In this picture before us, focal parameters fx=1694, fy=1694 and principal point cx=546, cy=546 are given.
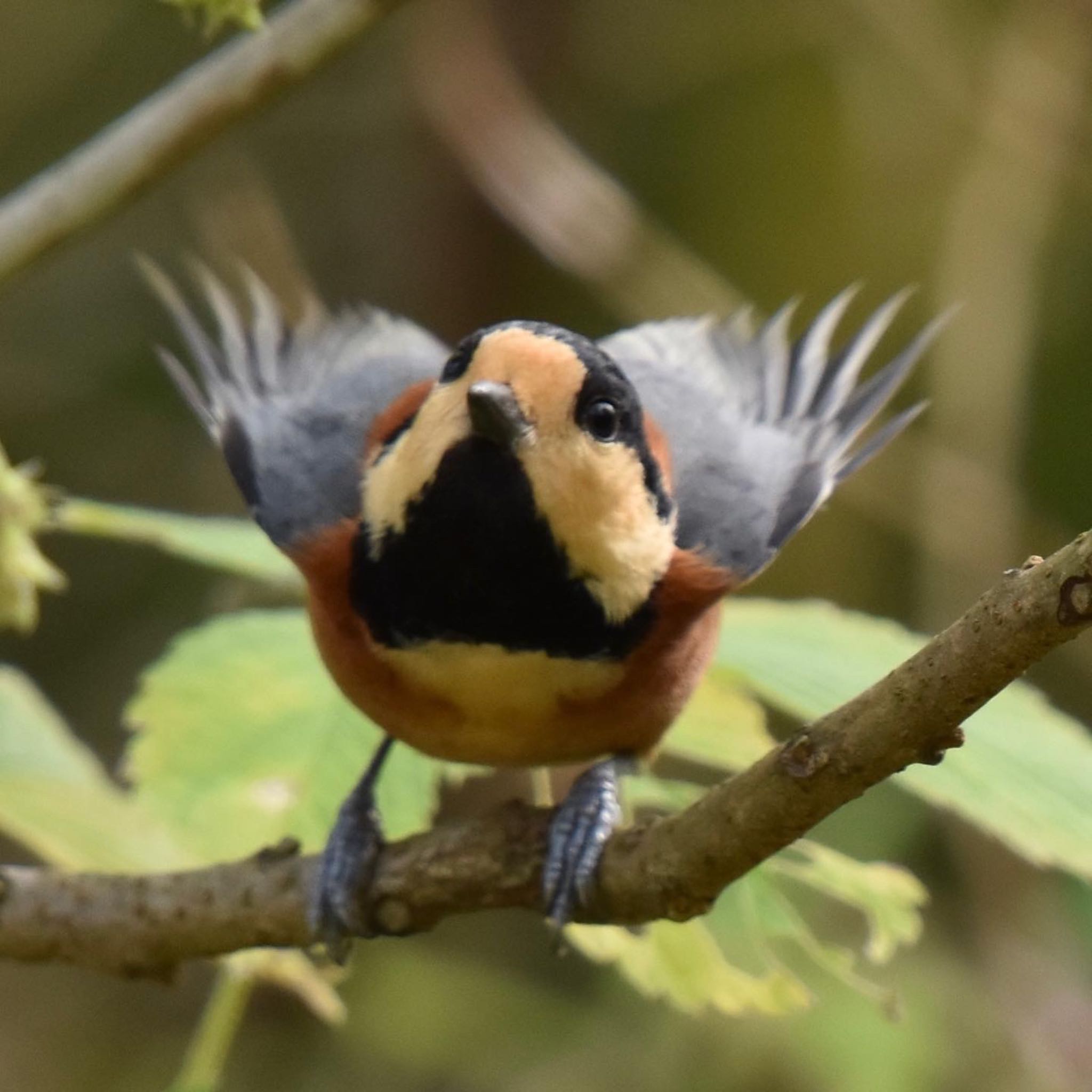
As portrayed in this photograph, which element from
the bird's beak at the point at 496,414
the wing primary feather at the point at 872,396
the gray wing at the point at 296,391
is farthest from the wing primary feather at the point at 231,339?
the bird's beak at the point at 496,414

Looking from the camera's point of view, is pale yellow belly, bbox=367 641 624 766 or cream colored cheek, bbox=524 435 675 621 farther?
pale yellow belly, bbox=367 641 624 766

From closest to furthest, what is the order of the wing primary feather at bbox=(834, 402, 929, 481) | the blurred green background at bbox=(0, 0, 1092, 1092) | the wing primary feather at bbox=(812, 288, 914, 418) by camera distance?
the wing primary feather at bbox=(834, 402, 929, 481) → the wing primary feather at bbox=(812, 288, 914, 418) → the blurred green background at bbox=(0, 0, 1092, 1092)

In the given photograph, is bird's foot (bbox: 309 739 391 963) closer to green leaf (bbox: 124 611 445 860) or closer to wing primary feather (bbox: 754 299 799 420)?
green leaf (bbox: 124 611 445 860)

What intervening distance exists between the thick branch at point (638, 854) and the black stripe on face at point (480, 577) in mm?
173

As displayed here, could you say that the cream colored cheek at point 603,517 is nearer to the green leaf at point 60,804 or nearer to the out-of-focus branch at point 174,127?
the out-of-focus branch at point 174,127

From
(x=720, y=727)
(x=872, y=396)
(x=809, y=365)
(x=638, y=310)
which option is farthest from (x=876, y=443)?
(x=638, y=310)

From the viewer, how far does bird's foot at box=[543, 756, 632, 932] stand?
1.49 metres

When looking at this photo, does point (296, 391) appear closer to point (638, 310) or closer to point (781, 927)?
point (781, 927)

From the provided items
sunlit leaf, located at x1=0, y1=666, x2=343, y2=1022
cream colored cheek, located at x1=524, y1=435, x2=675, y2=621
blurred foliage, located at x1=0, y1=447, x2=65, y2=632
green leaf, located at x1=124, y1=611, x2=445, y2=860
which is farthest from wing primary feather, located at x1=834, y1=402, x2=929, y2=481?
blurred foliage, located at x1=0, y1=447, x2=65, y2=632

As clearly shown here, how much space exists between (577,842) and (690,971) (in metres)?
0.23

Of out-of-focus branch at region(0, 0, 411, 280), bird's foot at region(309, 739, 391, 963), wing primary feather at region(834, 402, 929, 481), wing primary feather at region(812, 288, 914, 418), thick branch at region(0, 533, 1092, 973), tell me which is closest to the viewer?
thick branch at region(0, 533, 1092, 973)

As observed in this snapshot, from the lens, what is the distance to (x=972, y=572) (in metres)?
3.59

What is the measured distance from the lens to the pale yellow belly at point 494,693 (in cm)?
162

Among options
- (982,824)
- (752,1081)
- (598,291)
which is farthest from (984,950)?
(982,824)
